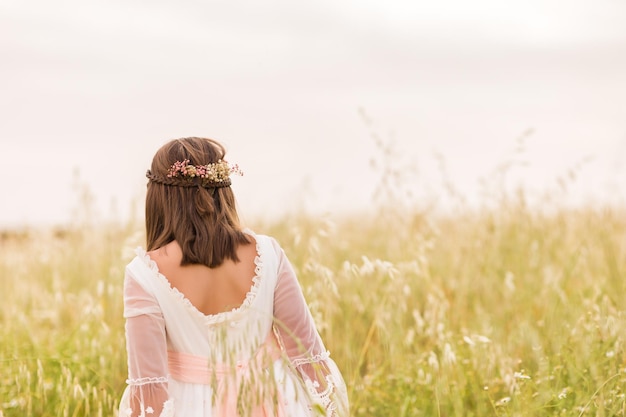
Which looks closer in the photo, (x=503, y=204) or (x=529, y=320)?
(x=529, y=320)

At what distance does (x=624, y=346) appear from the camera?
2.77 m

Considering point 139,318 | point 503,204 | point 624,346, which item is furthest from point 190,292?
point 503,204

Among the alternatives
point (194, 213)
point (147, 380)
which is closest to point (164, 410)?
point (147, 380)

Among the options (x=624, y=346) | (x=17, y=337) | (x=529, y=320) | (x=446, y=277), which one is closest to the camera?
(x=624, y=346)

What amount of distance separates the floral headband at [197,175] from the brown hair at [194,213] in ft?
0.06

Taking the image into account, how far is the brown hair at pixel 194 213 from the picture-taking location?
241cm

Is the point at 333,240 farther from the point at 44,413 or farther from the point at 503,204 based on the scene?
the point at 44,413

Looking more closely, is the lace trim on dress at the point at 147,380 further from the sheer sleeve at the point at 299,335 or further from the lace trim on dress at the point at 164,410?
the sheer sleeve at the point at 299,335

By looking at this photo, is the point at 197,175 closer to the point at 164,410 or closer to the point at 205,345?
the point at 205,345

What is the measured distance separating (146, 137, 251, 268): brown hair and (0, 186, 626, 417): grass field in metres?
0.61

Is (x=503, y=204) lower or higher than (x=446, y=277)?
higher

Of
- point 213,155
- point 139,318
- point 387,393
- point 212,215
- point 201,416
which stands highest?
point 213,155

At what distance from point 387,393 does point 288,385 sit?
95 cm

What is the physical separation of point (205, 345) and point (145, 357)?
0.70 feet
